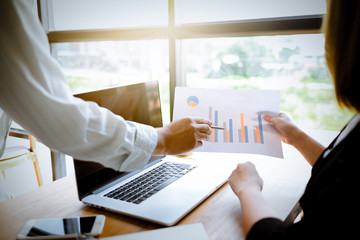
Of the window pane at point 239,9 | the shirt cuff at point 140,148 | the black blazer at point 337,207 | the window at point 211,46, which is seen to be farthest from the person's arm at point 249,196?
the window pane at point 239,9

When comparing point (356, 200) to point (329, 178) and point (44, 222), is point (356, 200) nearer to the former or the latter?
point (329, 178)

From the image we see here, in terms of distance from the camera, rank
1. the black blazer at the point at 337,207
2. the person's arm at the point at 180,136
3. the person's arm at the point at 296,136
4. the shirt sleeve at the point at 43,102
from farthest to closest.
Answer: the person's arm at the point at 296,136 < the person's arm at the point at 180,136 < the shirt sleeve at the point at 43,102 < the black blazer at the point at 337,207

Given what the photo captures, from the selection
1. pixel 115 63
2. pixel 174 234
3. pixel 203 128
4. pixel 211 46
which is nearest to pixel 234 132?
pixel 203 128

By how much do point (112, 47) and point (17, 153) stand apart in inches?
35.7

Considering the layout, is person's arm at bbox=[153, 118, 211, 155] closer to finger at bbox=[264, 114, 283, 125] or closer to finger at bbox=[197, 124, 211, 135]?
finger at bbox=[197, 124, 211, 135]

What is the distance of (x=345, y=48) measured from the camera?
0.60m

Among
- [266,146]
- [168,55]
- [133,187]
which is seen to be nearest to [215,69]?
[168,55]

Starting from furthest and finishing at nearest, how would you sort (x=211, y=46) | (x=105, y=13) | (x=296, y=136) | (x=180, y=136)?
1. (x=105, y=13)
2. (x=211, y=46)
3. (x=296, y=136)
4. (x=180, y=136)

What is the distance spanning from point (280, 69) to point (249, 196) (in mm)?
814

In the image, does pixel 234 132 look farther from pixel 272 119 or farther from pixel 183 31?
pixel 183 31

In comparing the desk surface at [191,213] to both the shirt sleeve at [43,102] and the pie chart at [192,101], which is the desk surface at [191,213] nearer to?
the shirt sleeve at [43,102]

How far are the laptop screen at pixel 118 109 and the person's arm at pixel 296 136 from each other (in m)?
0.45

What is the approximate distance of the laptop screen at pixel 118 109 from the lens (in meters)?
0.89

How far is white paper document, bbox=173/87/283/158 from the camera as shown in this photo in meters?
1.05
